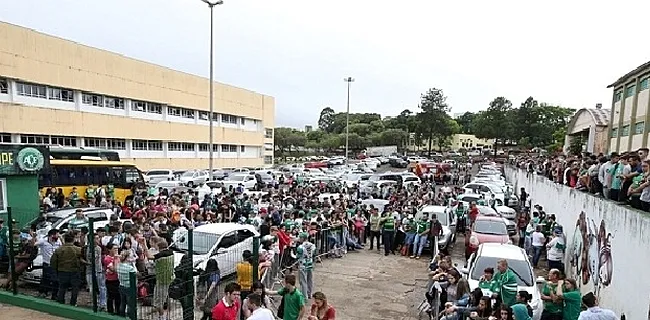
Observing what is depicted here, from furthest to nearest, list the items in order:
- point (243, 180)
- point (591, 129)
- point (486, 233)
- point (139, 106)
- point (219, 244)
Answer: point (591, 129) < point (139, 106) < point (243, 180) < point (486, 233) < point (219, 244)

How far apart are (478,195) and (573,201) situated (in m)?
9.13

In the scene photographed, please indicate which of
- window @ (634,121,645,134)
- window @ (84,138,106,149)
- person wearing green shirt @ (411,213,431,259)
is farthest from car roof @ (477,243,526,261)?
window @ (84,138,106,149)

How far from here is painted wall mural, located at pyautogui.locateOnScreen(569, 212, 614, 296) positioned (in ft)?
32.2

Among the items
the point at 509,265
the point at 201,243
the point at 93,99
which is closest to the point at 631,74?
the point at 509,265

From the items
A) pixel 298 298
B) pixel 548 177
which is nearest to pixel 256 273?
pixel 298 298

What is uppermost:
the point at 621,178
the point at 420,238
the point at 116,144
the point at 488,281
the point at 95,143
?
the point at 621,178

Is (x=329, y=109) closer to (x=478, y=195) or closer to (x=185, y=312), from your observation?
(x=478, y=195)

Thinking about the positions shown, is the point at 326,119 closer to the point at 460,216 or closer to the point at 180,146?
the point at 180,146

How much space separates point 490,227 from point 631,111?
1057 inches

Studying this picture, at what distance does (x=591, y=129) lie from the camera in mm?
46875

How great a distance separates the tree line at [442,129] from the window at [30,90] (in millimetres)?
59093

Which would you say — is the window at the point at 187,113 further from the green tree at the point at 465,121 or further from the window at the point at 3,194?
the green tree at the point at 465,121

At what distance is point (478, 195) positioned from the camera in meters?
22.8

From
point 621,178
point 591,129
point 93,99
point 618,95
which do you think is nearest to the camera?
point 621,178
